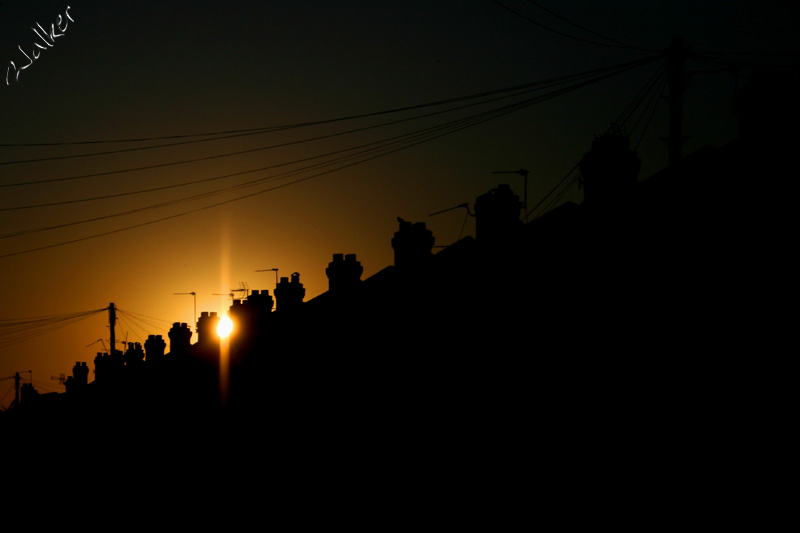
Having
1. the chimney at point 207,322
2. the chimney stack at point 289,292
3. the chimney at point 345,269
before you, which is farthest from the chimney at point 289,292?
the chimney at point 207,322

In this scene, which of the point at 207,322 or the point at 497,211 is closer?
the point at 497,211

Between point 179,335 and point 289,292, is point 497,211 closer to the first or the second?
point 289,292

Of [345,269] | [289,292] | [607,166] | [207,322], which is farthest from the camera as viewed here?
[207,322]

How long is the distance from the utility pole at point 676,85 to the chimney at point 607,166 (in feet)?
13.0

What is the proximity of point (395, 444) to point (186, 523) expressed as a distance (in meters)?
7.34

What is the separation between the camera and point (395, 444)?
11.1 m

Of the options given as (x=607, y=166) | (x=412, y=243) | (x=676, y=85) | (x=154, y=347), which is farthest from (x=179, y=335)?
(x=607, y=166)

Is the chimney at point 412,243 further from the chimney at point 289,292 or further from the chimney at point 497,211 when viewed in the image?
the chimney at point 289,292

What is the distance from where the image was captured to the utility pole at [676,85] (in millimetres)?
14930

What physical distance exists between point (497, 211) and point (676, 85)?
16.2 ft

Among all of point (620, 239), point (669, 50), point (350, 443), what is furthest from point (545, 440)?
point (669, 50)

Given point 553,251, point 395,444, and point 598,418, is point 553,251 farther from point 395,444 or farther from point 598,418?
point 395,444

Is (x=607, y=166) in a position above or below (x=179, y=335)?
below

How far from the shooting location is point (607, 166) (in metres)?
11.0
